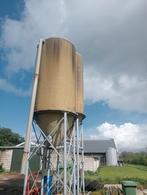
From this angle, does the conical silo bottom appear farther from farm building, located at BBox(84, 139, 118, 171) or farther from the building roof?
the building roof

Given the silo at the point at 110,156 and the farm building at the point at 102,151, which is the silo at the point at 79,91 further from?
the silo at the point at 110,156

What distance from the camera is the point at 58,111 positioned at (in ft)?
27.0

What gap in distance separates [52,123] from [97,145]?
3851 centimetres

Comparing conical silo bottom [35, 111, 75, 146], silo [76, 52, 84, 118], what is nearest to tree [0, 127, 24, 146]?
silo [76, 52, 84, 118]

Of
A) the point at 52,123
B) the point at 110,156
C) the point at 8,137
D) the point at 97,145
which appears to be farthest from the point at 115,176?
the point at 8,137

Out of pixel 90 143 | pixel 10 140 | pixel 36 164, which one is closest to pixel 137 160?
pixel 90 143

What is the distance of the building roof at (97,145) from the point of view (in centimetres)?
4372

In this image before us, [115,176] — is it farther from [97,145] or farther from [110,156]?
[97,145]

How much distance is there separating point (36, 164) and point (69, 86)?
1857 centimetres

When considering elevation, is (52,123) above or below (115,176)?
above

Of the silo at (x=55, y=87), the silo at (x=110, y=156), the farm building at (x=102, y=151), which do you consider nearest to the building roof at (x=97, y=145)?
the farm building at (x=102, y=151)

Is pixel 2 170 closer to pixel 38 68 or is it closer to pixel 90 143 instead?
pixel 38 68

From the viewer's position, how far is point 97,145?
149 feet

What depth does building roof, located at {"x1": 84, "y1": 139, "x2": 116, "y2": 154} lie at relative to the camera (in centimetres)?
4372
